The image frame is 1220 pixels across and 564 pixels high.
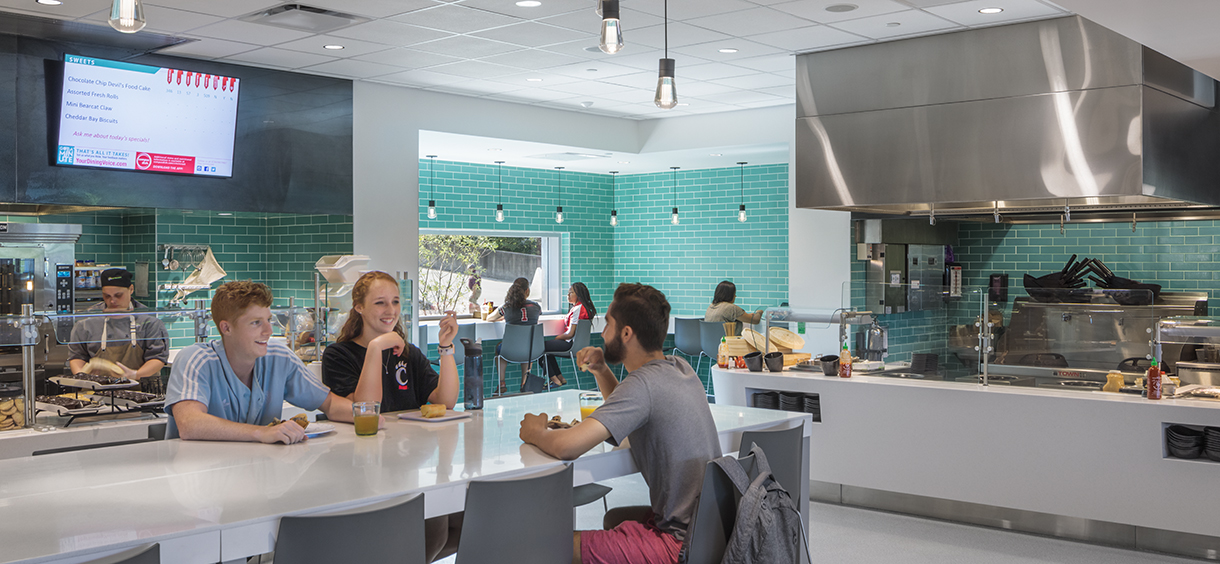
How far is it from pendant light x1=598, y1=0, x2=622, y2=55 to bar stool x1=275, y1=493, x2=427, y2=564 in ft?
4.62

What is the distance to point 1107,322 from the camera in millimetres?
5145

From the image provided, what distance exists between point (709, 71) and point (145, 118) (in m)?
3.38

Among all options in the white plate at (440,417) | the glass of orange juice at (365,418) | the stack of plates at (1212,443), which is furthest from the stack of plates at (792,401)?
the glass of orange juice at (365,418)

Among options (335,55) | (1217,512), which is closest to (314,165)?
(335,55)

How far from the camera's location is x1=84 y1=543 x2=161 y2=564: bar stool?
1.79m

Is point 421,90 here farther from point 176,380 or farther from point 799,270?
point 176,380

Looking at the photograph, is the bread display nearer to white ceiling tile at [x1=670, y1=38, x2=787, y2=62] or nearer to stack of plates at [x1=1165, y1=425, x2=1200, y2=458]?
white ceiling tile at [x1=670, y1=38, x2=787, y2=62]

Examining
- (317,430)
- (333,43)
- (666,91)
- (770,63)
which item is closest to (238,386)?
(317,430)

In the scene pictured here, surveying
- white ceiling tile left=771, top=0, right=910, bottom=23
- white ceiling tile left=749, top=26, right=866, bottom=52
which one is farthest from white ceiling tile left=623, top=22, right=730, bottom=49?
white ceiling tile left=771, top=0, right=910, bottom=23

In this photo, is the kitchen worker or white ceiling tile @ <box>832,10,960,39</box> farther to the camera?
white ceiling tile @ <box>832,10,960,39</box>

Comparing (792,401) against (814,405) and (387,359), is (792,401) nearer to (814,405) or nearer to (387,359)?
(814,405)

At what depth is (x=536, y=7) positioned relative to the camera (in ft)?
15.3

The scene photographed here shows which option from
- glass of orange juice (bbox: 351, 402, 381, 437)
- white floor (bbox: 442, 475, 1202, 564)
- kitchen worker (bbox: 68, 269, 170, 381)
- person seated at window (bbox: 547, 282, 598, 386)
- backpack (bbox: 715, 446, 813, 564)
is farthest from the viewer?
person seated at window (bbox: 547, 282, 598, 386)

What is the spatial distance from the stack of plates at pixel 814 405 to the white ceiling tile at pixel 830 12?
2.03m
